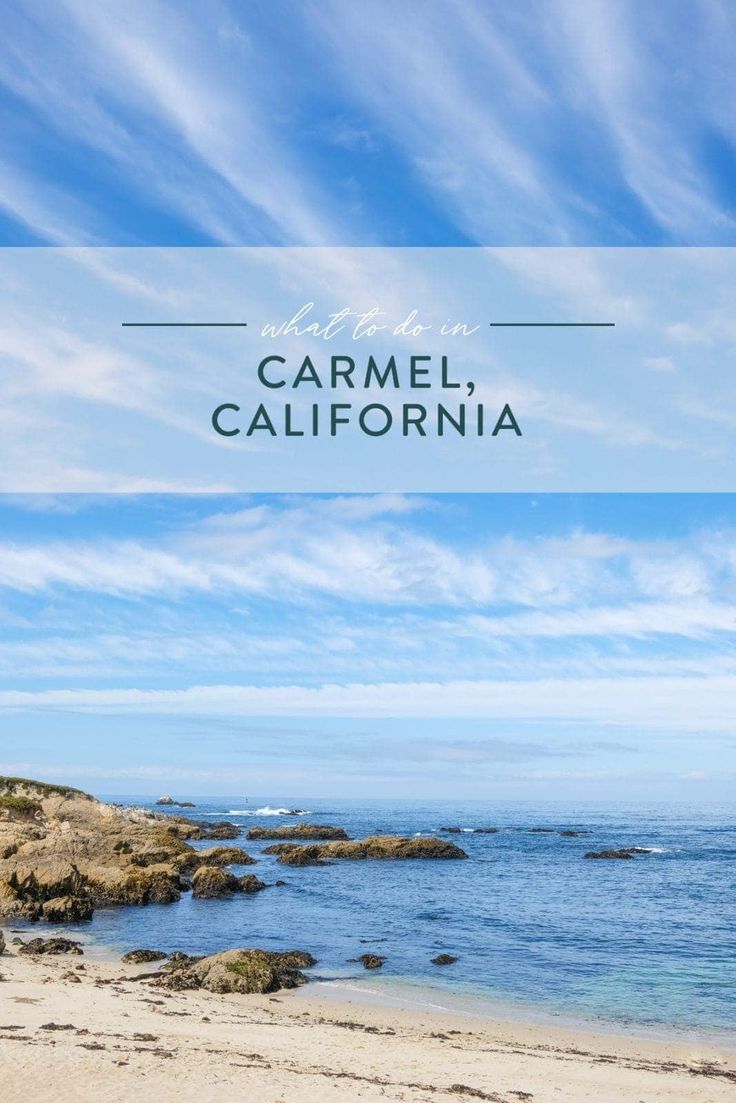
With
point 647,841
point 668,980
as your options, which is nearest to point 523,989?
point 668,980

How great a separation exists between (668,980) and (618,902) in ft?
66.3

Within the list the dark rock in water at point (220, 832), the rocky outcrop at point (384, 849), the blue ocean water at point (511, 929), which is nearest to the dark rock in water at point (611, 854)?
the blue ocean water at point (511, 929)

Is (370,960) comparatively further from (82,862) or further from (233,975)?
(82,862)

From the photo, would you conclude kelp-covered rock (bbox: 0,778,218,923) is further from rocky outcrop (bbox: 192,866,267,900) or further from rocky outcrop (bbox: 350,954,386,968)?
rocky outcrop (bbox: 350,954,386,968)

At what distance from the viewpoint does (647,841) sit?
97.6 metres

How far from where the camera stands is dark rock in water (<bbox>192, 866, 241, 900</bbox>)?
156 ft

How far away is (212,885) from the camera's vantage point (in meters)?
47.8

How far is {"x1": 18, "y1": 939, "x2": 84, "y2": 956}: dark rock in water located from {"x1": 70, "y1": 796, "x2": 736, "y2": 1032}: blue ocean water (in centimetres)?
204

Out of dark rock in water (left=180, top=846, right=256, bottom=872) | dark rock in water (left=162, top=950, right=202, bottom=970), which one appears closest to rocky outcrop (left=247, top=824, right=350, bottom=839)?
dark rock in water (left=180, top=846, right=256, bottom=872)

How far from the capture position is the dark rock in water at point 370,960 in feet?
102

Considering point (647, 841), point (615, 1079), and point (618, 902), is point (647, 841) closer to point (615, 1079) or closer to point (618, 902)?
point (618, 902)

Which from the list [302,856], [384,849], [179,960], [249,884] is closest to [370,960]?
[179,960]

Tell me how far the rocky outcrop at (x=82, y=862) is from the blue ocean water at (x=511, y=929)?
1.92 m

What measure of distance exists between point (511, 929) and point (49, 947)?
2061 cm
